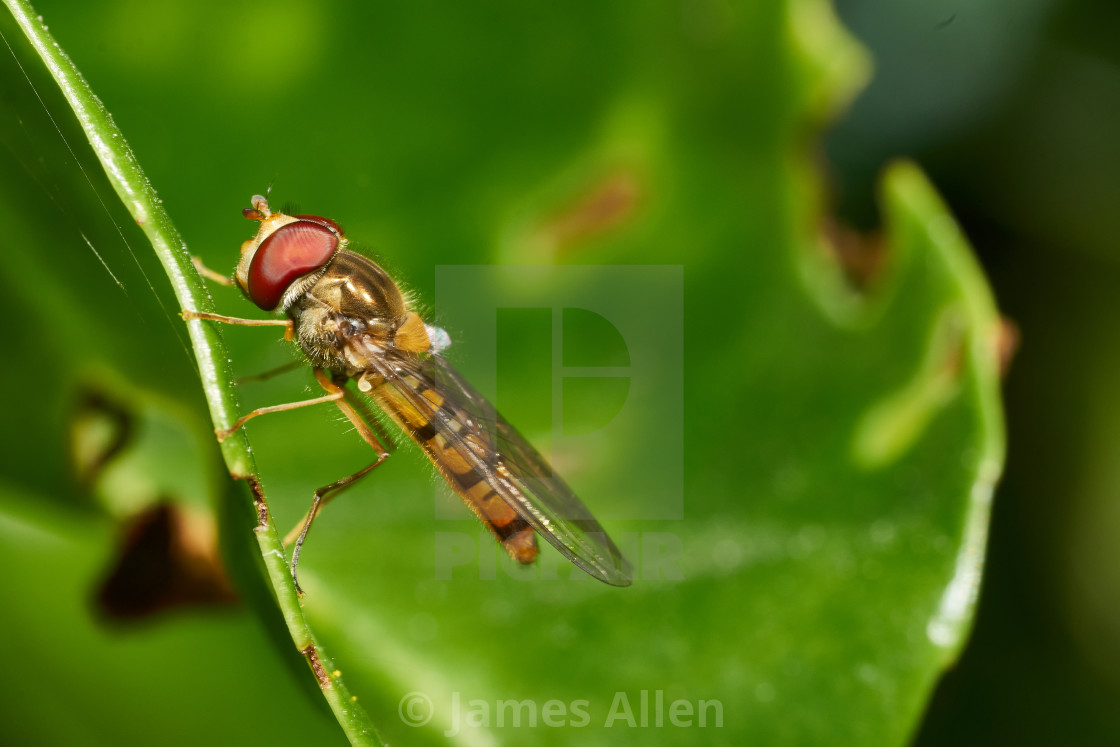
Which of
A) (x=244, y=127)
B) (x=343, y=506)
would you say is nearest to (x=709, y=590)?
(x=343, y=506)

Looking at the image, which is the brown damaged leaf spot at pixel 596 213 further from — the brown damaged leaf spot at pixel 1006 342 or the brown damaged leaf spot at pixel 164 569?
the brown damaged leaf spot at pixel 164 569

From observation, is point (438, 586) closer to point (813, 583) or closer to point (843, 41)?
point (813, 583)

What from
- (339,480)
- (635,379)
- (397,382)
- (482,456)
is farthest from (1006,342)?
(339,480)

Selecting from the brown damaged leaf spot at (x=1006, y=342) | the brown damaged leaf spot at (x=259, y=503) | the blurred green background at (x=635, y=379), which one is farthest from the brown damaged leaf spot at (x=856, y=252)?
the brown damaged leaf spot at (x=259, y=503)

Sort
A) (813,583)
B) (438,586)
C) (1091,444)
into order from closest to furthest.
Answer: (813,583) → (438,586) → (1091,444)

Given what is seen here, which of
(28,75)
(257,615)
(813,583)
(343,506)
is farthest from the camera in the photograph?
(343,506)

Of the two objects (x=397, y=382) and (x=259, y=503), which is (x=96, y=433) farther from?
(x=397, y=382)
